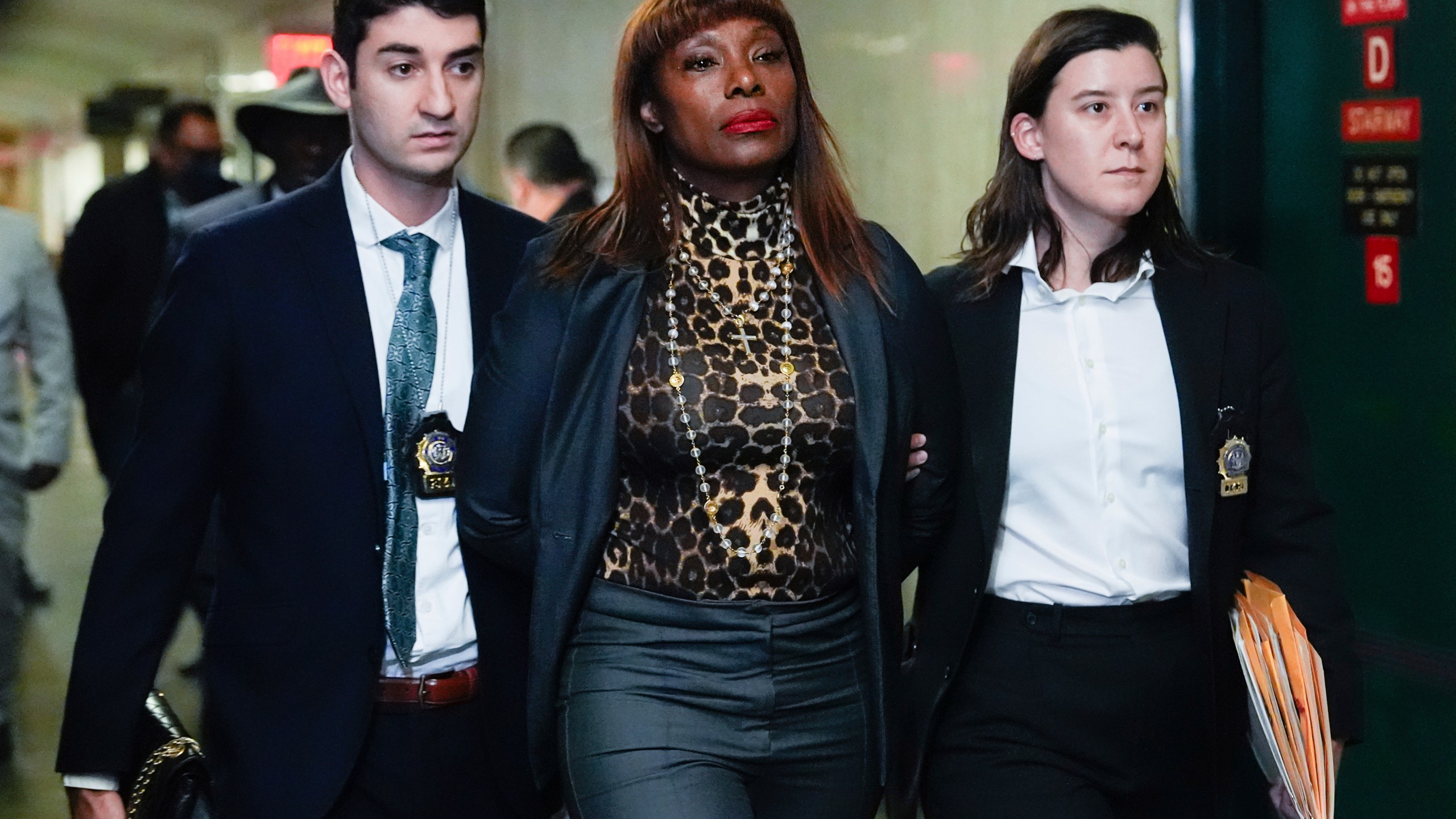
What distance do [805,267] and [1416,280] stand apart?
1862 millimetres

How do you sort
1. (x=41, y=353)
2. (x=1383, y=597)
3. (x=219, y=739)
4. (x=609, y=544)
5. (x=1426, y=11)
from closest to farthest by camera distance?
(x=609, y=544), (x=219, y=739), (x=1426, y=11), (x=1383, y=597), (x=41, y=353)

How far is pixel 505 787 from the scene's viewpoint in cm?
288

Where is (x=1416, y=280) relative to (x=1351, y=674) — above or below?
above

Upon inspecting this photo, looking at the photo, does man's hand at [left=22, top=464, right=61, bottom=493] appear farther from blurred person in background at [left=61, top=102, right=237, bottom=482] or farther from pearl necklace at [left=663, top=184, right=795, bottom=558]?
pearl necklace at [left=663, top=184, right=795, bottom=558]

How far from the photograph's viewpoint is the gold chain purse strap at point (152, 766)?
9.09 ft

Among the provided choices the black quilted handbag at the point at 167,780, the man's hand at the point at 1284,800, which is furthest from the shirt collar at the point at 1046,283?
the black quilted handbag at the point at 167,780

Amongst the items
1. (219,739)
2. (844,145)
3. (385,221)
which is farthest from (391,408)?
(844,145)

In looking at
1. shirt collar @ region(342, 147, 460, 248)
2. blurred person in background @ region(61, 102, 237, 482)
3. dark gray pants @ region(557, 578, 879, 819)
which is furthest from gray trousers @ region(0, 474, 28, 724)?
dark gray pants @ region(557, 578, 879, 819)

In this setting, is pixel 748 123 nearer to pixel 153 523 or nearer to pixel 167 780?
pixel 153 523

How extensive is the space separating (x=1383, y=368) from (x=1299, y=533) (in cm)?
121

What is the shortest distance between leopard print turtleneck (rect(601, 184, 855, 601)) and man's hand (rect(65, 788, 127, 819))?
89 cm

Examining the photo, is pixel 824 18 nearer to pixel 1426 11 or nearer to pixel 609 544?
pixel 1426 11

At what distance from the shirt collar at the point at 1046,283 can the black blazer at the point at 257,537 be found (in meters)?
1.11

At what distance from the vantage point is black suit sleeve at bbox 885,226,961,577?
282 centimetres
